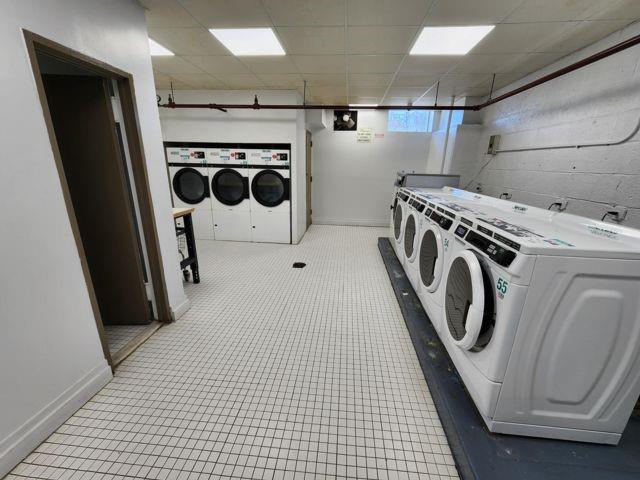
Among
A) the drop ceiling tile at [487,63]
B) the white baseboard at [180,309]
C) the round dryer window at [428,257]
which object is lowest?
the white baseboard at [180,309]

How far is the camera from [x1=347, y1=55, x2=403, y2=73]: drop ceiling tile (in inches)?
113

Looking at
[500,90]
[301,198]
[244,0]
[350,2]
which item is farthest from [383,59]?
[301,198]

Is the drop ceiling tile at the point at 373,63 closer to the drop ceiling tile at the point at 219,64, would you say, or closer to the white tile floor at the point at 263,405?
the drop ceiling tile at the point at 219,64

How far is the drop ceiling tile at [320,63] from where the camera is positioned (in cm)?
292

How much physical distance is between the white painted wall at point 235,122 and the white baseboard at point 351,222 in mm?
1929

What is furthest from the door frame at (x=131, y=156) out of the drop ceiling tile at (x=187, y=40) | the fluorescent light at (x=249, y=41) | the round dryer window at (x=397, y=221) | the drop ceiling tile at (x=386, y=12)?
the round dryer window at (x=397, y=221)

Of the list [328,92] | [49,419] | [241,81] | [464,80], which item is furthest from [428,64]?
[49,419]

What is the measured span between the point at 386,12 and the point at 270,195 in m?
3.16

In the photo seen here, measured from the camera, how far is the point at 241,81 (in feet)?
12.7

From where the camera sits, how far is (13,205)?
1.23 m

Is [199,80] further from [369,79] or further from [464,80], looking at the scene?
[464,80]

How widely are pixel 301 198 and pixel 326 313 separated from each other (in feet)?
9.56

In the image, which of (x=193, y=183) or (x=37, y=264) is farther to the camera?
(x=193, y=183)

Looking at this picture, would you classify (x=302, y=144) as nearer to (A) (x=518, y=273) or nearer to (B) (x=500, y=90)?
(B) (x=500, y=90)
